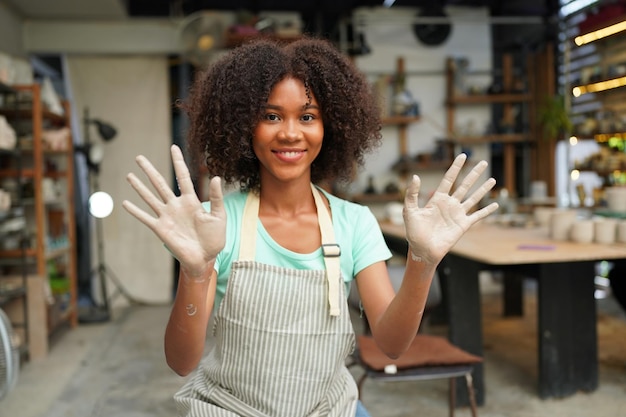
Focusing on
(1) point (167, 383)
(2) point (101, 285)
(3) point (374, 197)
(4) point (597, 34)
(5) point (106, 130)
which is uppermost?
(4) point (597, 34)

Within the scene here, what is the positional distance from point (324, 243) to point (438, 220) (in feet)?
0.99

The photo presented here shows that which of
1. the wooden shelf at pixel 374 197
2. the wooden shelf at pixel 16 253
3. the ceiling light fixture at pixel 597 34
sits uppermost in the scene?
the ceiling light fixture at pixel 597 34

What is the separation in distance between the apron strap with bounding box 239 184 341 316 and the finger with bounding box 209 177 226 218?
0.25 metres

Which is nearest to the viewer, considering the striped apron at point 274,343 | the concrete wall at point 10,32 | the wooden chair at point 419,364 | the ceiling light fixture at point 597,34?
the striped apron at point 274,343

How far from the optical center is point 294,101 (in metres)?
1.46

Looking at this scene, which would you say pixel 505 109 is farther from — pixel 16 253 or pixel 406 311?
pixel 406 311

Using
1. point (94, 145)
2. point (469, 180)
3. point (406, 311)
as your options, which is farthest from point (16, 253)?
point (469, 180)

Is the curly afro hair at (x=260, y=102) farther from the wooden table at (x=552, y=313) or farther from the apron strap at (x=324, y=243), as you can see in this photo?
the wooden table at (x=552, y=313)

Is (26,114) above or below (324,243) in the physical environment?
above

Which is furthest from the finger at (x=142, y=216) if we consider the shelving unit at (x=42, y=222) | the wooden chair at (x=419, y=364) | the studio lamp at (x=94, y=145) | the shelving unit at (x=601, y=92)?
the shelving unit at (x=601, y=92)

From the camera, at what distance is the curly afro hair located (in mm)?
1476

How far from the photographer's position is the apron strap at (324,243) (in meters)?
1.42

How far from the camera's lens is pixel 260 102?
1.45 meters

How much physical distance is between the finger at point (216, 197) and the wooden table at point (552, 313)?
201 cm
